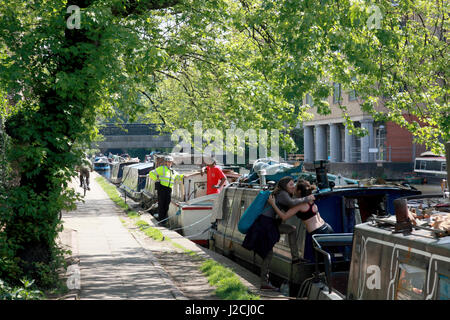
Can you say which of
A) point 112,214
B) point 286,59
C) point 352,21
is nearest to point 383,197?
point 352,21

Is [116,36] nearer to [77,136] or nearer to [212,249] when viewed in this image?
[77,136]

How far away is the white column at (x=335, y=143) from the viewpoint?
5594 cm

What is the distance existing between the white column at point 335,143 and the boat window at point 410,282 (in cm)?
5135

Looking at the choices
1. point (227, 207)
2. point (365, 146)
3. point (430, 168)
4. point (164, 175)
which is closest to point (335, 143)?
point (365, 146)

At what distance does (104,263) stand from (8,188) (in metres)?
3.59

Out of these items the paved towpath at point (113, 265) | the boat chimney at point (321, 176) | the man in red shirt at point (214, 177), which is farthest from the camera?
the man in red shirt at point (214, 177)

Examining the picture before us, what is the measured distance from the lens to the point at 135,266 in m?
12.2

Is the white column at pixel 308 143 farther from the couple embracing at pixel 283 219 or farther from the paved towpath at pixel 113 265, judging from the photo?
the couple embracing at pixel 283 219

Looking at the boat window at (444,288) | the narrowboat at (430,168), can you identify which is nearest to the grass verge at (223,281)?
the boat window at (444,288)

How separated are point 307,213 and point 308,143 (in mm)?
54394

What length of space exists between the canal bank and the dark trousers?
2.50 ft

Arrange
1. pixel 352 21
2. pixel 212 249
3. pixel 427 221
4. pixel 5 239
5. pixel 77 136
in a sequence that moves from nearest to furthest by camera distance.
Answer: pixel 427 221 → pixel 5 239 → pixel 77 136 → pixel 352 21 → pixel 212 249

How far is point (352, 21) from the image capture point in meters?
10.8

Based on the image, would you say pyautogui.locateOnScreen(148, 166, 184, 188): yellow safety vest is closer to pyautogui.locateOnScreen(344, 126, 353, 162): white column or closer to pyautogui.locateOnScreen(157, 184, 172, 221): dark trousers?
pyautogui.locateOnScreen(157, 184, 172, 221): dark trousers
